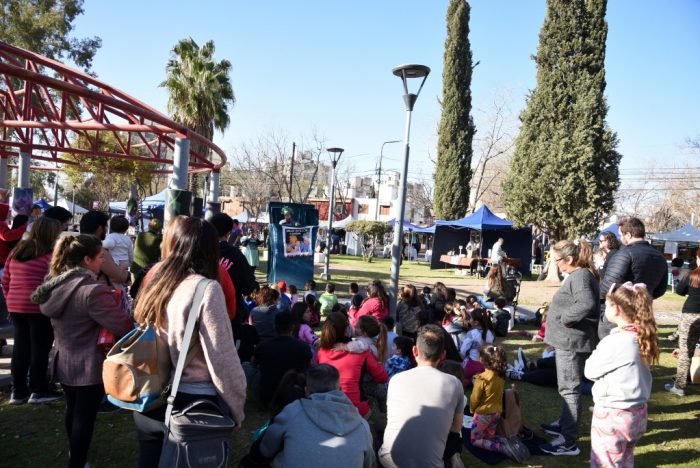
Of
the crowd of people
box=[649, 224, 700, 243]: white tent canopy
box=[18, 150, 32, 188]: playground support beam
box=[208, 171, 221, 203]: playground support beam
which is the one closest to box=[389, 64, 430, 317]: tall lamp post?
the crowd of people

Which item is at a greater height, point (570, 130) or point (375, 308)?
point (570, 130)

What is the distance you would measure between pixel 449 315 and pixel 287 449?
5.31 meters

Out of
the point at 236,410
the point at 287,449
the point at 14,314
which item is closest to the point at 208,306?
the point at 236,410

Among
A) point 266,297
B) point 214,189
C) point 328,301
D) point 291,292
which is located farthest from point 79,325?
point 214,189

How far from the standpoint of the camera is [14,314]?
4152 millimetres

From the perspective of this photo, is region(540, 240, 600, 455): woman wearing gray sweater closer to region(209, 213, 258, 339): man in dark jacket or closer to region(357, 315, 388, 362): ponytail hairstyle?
region(357, 315, 388, 362): ponytail hairstyle

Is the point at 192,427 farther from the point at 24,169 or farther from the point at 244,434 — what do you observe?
the point at 24,169

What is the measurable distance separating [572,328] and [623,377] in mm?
965

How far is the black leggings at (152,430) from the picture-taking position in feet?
6.73

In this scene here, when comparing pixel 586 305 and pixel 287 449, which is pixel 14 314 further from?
pixel 586 305

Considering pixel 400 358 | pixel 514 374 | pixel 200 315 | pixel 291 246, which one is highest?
pixel 200 315

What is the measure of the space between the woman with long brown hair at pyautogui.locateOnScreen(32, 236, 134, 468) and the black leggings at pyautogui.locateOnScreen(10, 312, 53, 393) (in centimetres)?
155

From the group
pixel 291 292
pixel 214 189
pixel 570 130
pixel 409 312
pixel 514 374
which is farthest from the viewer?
pixel 570 130

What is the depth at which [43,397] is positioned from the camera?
178 inches
